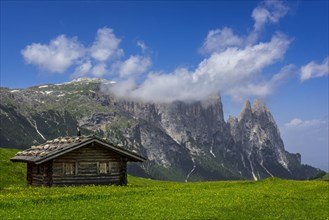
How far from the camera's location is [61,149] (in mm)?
48719

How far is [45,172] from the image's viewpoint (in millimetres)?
50312

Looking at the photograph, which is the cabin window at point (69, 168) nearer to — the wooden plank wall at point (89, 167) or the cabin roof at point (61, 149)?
the wooden plank wall at point (89, 167)

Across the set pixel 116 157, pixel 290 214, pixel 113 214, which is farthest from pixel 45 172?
pixel 290 214

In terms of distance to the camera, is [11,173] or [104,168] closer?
[104,168]

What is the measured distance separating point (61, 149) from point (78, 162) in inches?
127

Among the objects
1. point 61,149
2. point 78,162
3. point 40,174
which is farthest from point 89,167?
point 40,174

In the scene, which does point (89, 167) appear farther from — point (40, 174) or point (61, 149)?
point (40, 174)

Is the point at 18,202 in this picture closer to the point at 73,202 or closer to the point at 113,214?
the point at 73,202

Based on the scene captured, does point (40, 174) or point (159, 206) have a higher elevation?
point (40, 174)

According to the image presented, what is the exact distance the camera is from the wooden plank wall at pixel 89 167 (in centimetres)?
4997

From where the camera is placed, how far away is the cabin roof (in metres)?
48.4

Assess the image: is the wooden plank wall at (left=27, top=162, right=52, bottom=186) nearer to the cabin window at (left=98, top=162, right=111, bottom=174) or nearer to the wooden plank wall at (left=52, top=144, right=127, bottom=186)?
the wooden plank wall at (left=52, top=144, right=127, bottom=186)

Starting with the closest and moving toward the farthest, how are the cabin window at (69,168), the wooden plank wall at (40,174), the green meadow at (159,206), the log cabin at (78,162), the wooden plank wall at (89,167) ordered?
the green meadow at (159,206)
the log cabin at (78,162)
the wooden plank wall at (40,174)
the wooden plank wall at (89,167)
the cabin window at (69,168)

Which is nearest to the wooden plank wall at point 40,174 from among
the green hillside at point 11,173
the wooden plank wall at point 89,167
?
the wooden plank wall at point 89,167
